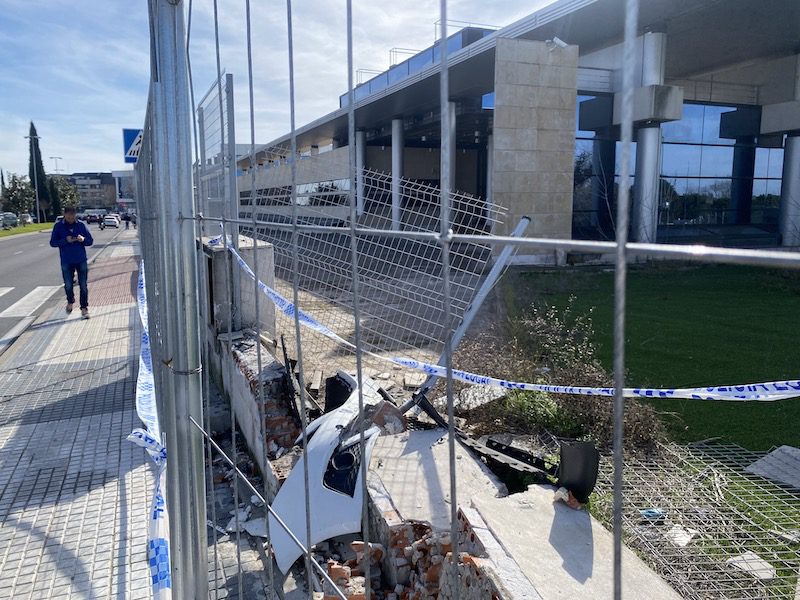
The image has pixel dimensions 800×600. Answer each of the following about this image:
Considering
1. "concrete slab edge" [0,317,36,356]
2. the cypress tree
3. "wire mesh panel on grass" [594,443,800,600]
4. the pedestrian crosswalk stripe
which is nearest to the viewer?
"wire mesh panel on grass" [594,443,800,600]

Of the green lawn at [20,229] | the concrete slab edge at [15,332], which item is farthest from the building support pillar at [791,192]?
the green lawn at [20,229]

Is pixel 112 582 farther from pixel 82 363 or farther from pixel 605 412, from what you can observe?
pixel 82 363

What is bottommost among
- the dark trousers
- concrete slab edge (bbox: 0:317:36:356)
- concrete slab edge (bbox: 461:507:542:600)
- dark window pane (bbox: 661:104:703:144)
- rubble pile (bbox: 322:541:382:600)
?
concrete slab edge (bbox: 0:317:36:356)

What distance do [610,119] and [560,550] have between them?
1850 centimetres

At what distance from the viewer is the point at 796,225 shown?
2384 cm

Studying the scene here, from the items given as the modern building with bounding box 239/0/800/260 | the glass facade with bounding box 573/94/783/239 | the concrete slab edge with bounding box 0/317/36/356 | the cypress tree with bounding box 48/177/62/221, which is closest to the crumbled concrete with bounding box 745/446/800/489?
the modern building with bounding box 239/0/800/260

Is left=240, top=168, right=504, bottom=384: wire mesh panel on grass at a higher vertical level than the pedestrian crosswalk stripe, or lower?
higher

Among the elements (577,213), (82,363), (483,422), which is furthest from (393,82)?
(483,422)

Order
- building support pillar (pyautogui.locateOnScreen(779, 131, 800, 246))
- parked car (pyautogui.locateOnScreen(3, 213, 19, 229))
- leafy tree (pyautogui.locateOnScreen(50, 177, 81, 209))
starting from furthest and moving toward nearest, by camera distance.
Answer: leafy tree (pyautogui.locateOnScreen(50, 177, 81, 209)) → parked car (pyautogui.locateOnScreen(3, 213, 19, 229)) → building support pillar (pyautogui.locateOnScreen(779, 131, 800, 246))

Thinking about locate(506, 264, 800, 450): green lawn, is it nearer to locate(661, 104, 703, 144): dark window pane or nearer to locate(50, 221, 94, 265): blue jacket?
locate(50, 221, 94, 265): blue jacket

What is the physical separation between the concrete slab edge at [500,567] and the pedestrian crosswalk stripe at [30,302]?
35.4ft

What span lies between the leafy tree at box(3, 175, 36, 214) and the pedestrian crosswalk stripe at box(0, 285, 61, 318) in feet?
203

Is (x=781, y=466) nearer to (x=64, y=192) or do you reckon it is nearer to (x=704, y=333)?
(x=704, y=333)

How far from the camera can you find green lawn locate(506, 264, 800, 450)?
578cm
